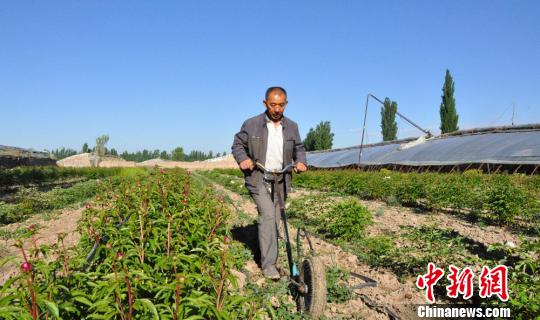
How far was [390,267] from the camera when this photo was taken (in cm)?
452

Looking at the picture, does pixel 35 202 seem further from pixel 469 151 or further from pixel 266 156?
pixel 469 151

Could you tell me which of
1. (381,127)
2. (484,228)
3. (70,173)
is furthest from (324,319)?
(381,127)

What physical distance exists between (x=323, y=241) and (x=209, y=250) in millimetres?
3674

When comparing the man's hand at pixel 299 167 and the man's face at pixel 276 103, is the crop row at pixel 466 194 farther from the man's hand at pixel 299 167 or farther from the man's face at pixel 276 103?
the man's face at pixel 276 103

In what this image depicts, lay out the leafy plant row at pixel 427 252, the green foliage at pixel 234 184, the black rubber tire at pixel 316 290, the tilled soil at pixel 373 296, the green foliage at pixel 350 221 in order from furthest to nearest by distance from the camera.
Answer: the green foliage at pixel 234 184
the green foliage at pixel 350 221
the tilled soil at pixel 373 296
the black rubber tire at pixel 316 290
the leafy plant row at pixel 427 252

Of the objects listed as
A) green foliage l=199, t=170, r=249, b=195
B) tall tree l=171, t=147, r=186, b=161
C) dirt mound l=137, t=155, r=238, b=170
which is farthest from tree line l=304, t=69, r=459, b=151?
tall tree l=171, t=147, r=186, b=161

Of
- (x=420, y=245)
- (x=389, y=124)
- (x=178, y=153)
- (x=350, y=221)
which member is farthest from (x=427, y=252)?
(x=178, y=153)

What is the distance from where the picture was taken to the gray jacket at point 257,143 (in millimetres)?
3985

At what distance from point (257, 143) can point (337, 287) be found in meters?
1.62

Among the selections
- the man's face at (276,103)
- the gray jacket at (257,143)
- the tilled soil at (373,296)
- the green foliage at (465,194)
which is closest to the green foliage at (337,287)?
the tilled soil at (373,296)

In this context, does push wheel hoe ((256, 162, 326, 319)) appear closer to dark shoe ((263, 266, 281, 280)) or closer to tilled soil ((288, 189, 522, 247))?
dark shoe ((263, 266, 281, 280))

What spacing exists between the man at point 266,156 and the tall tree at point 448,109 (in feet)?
133

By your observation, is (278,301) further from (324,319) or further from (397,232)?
(397,232)

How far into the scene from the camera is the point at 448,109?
4003 cm
